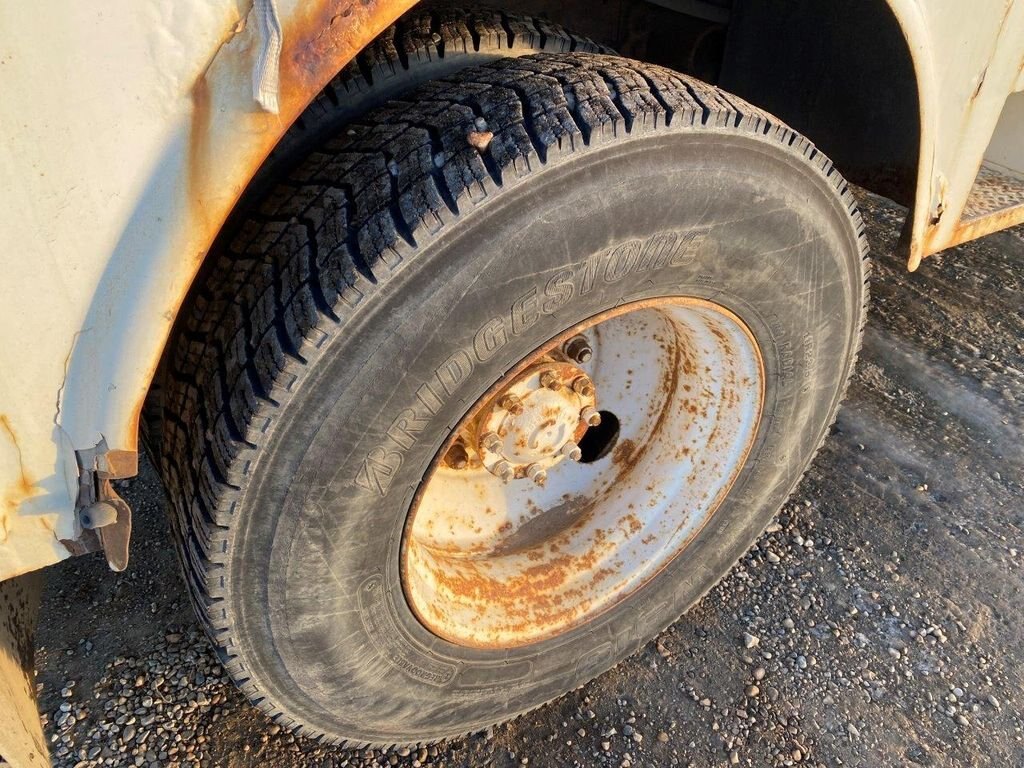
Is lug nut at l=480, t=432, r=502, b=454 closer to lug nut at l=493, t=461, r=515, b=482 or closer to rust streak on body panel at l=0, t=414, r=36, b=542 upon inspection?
lug nut at l=493, t=461, r=515, b=482

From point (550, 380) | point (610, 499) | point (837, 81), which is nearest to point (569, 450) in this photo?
point (550, 380)

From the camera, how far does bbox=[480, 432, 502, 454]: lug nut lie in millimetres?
1581

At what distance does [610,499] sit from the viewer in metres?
1.93

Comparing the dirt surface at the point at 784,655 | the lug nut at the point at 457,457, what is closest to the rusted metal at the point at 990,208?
the dirt surface at the point at 784,655

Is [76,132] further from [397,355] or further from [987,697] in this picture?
[987,697]

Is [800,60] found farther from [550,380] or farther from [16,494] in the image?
[16,494]

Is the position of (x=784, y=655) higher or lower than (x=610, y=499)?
lower

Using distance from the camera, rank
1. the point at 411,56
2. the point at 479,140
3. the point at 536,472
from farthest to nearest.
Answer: the point at 536,472 → the point at 411,56 → the point at 479,140

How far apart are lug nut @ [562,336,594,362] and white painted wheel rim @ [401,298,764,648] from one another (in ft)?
0.22

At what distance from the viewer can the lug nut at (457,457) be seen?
1679 millimetres

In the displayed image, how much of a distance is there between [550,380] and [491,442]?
0.17 meters

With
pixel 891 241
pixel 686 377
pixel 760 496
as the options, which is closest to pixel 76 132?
pixel 686 377

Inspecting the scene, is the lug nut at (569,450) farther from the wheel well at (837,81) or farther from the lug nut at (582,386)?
the wheel well at (837,81)

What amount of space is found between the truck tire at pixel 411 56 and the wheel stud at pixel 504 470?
0.71 meters
